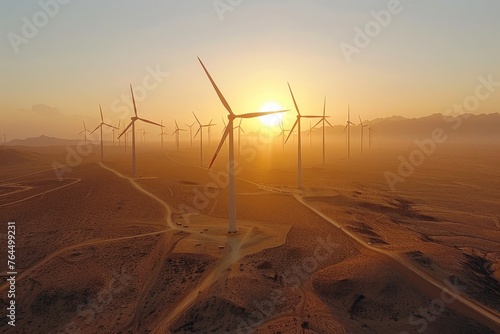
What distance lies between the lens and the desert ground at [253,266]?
17.7 metres

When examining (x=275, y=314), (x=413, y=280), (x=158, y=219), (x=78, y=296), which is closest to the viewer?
(x=275, y=314)

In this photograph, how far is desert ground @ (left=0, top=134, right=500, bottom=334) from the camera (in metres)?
17.7

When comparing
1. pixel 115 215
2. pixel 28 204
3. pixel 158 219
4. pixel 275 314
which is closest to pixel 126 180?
pixel 28 204

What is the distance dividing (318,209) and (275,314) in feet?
76.2

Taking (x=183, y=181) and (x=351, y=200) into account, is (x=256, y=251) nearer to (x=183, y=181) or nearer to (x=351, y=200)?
(x=351, y=200)

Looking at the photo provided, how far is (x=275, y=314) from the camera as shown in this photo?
58.6 feet

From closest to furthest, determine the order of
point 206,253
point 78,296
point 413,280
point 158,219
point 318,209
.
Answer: point 413,280
point 78,296
point 206,253
point 158,219
point 318,209

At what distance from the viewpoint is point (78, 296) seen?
21688mm

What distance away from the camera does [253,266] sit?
74.3ft

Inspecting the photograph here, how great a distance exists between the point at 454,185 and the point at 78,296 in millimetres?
64329

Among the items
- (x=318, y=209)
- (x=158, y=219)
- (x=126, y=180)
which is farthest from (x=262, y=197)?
(x=126, y=180)

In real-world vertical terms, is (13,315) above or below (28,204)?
below

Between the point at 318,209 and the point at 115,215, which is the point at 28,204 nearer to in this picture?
the point at 115,215

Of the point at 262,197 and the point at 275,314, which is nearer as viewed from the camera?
the point at 275,314
